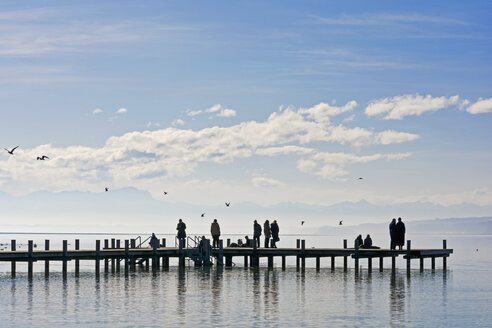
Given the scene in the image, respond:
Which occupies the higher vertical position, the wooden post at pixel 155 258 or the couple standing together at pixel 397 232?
the couple standing together at pixel 397 232

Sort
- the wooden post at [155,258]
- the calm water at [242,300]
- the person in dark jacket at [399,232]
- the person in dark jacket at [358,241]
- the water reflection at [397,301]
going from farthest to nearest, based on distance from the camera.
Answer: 1. the person in dark jacket at [358,241]
2. the wooden post at [155,258]
3. the person in dark jacket at [399,232]
4. the water reflection at [397,301]
5. the calm water at [242,300]

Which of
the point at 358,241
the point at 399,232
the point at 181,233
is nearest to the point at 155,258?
the point at 181,233

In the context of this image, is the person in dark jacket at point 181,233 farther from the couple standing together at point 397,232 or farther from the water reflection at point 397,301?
the water reflection at point 397,301

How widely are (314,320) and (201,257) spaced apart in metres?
29.0

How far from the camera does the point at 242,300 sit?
142 ft

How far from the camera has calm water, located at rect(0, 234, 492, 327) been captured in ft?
118

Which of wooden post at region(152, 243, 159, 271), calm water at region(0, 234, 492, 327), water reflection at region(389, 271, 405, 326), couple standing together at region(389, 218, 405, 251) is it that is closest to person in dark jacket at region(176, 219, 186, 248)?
wooden post at region(152, 243, 159, 271)

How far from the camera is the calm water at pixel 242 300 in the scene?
36094mm

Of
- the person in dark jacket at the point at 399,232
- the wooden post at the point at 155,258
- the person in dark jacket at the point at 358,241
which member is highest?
the person in dark jacket at the point at 399,232

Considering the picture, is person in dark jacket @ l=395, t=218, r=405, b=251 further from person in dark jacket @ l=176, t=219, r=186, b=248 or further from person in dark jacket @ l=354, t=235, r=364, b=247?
person in dark jacket @ l=176, t=219, r=186, b=248

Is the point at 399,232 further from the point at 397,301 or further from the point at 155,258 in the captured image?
the point at 397,301

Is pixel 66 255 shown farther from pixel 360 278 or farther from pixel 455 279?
pixel 455 279

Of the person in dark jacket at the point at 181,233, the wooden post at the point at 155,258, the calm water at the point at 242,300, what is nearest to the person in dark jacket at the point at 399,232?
the calm water at the point at 242,300

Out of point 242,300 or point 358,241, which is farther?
point 358,241
